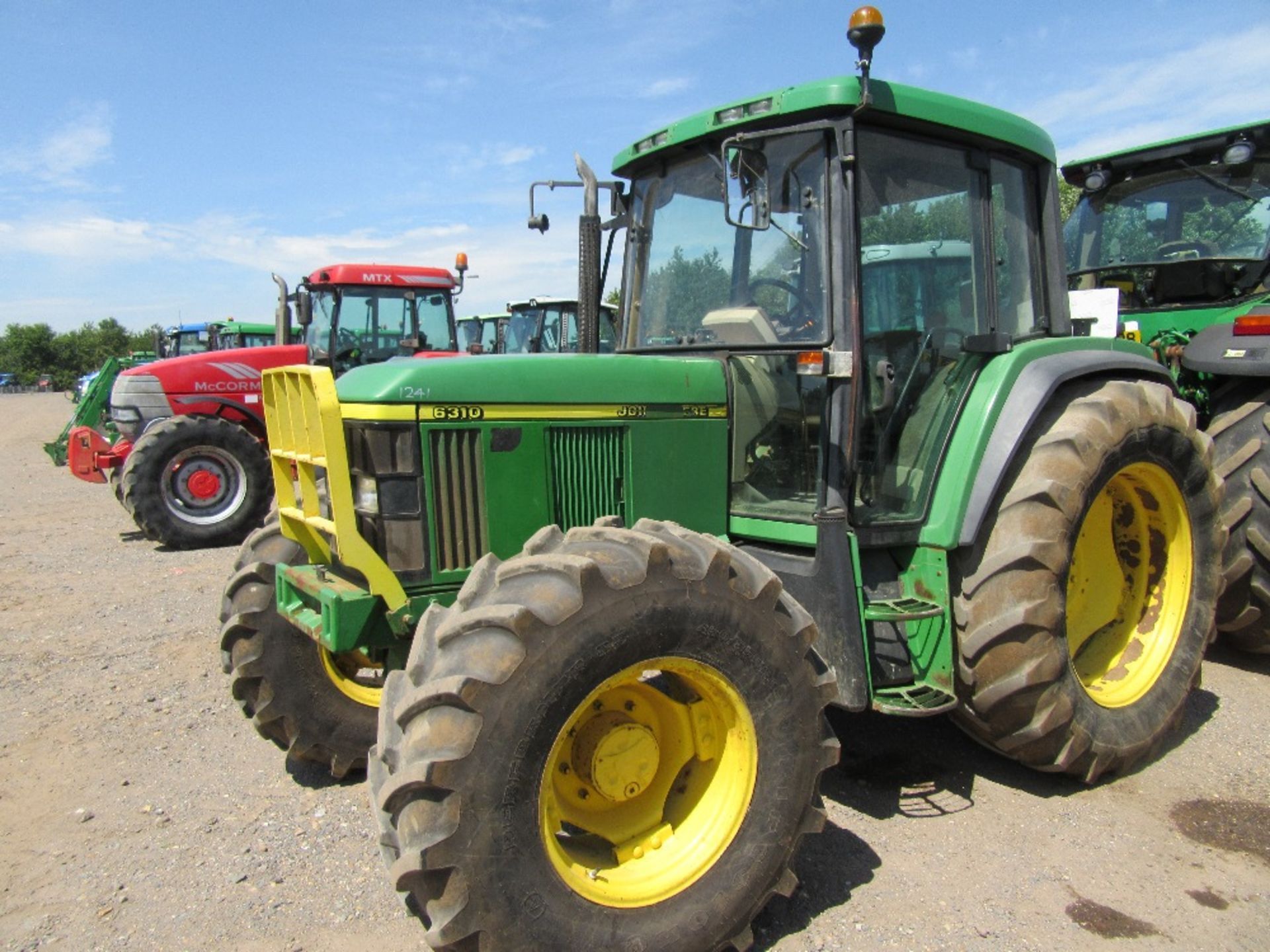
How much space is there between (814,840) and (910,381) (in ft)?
5.56

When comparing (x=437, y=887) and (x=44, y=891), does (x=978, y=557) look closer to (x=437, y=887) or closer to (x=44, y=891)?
(x=437, y=887)

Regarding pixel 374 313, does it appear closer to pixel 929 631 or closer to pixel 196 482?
pixel 196 482

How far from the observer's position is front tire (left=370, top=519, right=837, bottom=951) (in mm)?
2271

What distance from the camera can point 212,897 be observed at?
305 centimetres

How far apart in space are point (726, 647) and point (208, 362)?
854 centimetres

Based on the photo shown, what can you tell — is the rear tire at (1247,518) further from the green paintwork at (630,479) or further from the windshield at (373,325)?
the windshield at (373,325)

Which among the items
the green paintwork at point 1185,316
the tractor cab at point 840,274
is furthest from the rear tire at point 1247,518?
the tractor cab at point 840,274

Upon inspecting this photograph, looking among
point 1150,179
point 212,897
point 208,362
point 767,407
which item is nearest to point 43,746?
point 212,897

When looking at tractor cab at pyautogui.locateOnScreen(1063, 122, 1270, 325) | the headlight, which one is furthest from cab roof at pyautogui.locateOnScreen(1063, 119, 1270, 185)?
the headlight

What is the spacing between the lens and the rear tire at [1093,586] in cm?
336

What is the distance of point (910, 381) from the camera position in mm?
3572

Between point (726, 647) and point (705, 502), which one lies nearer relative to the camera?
point (726, 647)

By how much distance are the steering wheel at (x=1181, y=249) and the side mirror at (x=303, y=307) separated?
809 cm

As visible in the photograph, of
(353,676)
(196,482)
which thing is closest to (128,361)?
(196,482)
